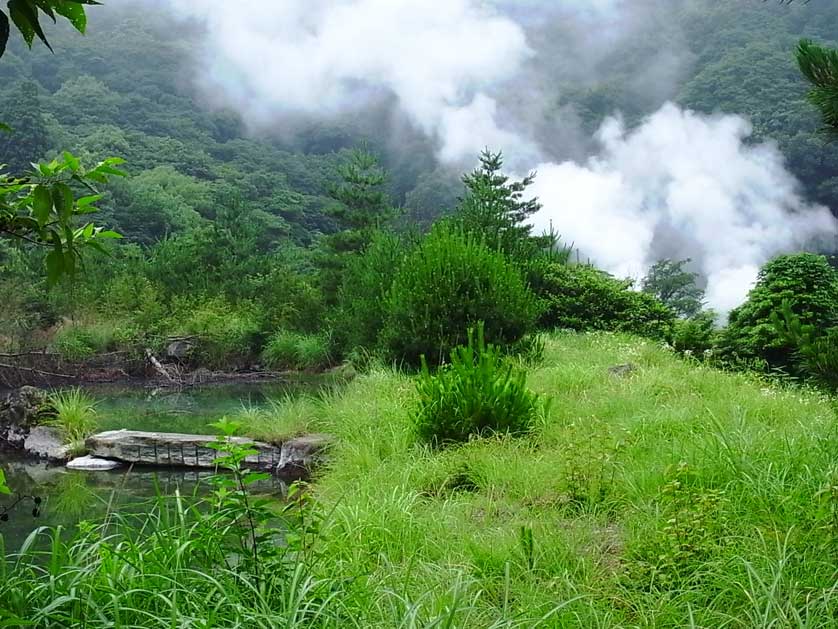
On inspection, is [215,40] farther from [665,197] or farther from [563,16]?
[665,197]

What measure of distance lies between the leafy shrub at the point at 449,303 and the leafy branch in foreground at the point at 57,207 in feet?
21.1

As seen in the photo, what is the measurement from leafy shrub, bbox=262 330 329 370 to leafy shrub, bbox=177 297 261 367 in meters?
0.61

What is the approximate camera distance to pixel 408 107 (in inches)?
2178

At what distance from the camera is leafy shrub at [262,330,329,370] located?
16.7 meters

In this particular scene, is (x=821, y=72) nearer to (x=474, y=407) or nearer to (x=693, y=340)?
(x=474, y=407)

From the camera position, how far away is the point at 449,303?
8.00 m

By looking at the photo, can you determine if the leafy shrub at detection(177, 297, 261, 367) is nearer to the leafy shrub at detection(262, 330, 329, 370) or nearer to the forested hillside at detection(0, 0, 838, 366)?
the forested hillside at detection(0, 0, 838, 366)

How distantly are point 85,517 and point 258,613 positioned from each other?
4.42 metres

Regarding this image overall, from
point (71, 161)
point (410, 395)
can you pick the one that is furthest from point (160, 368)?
point (71, 161)

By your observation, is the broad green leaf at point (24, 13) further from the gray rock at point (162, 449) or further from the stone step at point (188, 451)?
the gray rock at point (162, 449)

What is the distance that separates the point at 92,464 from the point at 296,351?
9.02m

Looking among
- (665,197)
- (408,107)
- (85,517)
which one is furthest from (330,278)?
(408,107)

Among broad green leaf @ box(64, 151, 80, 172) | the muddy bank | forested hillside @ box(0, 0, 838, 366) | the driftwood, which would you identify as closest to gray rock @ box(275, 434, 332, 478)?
forested hillside @ box(0, 0, 838, 366)

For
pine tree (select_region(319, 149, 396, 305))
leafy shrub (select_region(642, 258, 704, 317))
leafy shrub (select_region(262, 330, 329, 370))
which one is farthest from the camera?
leafy shrub (select_region(642, 258, 704, 317))
